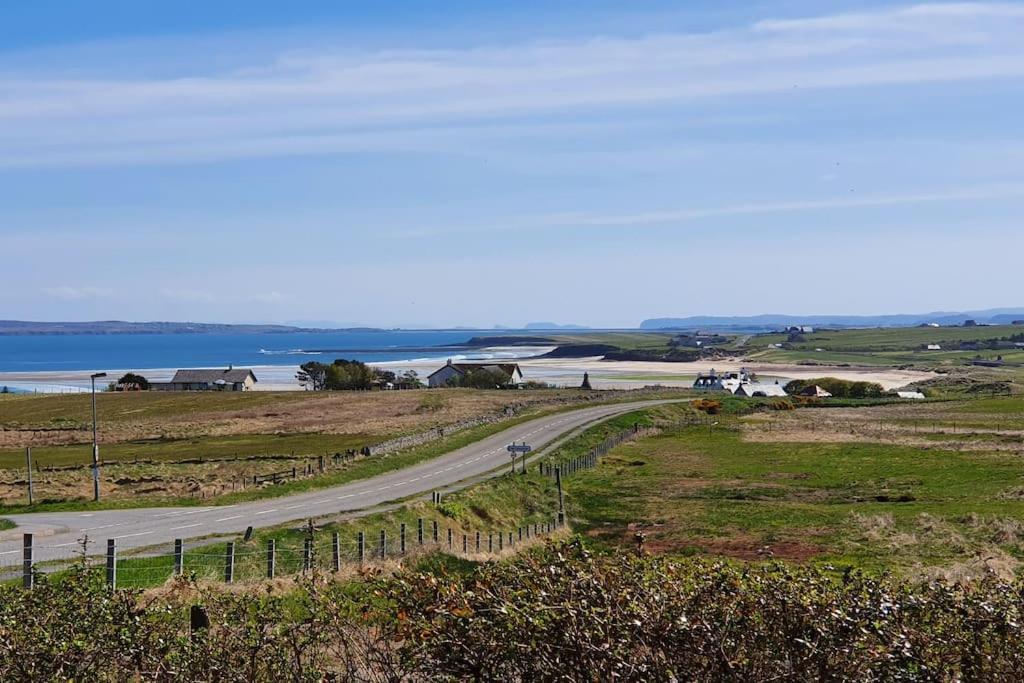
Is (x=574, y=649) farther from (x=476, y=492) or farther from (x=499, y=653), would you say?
(x=476, y=492)

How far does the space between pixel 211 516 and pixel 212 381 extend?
126 metres

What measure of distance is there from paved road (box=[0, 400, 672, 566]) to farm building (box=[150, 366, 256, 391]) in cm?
10440

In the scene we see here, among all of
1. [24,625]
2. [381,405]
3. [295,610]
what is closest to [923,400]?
[381,405]

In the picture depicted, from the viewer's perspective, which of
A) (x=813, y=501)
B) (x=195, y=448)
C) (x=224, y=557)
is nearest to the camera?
(x=224, y=557)

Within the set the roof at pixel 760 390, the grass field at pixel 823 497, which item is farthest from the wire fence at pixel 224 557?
the roof at pixel 760 390

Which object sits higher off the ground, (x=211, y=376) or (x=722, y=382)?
(x=211, y=376)

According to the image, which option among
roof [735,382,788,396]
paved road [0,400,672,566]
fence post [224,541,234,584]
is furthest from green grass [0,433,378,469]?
roof [735,382,788,396]

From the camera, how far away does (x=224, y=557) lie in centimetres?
2639

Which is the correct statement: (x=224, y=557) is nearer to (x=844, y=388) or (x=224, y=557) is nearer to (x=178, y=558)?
(x=178, y=558)

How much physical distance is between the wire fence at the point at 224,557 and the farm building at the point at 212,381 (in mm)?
128109

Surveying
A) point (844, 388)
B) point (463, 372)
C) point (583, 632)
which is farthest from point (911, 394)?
point (583, 632)

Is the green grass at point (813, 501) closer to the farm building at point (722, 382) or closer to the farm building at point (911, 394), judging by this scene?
the farm building at point (911, 394)

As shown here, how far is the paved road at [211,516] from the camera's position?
3122 centimetres

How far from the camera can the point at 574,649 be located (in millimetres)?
9734
